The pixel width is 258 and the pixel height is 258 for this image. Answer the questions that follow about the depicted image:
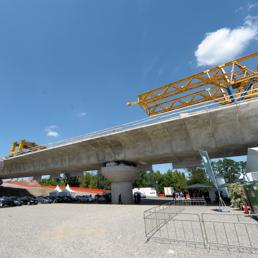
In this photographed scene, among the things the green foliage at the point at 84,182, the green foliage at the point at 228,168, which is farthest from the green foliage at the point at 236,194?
the green foliage at the point at 228,168

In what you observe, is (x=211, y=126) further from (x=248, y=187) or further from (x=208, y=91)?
(x=208, y=91)

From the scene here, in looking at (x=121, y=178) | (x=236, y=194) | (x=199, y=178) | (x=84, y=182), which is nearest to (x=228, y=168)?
(x=199, y=178)

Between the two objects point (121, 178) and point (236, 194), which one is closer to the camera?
point (236, 194)

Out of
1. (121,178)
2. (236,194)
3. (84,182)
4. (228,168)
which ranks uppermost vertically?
(228,168)

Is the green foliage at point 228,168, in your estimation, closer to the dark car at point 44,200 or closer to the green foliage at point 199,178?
the green foliage at point 199,178

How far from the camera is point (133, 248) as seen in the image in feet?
20.3

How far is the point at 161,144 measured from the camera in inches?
749

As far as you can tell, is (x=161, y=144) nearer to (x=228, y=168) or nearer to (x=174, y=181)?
(x=174, y=181)

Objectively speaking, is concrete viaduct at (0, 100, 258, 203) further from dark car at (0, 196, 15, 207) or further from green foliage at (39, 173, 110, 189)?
green foliage at (39, 173, 110, 189)

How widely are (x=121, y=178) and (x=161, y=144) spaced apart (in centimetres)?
670

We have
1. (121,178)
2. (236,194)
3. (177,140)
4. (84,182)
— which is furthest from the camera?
(84,182)

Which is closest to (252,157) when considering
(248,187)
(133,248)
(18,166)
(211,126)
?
(248,187)

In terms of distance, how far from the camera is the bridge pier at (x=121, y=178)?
2162 cm

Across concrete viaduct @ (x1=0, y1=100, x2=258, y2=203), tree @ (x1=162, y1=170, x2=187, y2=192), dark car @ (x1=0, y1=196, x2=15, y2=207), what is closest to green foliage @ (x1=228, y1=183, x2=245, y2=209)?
concrete viaduct @ (x1=0, y1=100, x2=258, y2=203)
